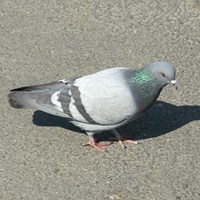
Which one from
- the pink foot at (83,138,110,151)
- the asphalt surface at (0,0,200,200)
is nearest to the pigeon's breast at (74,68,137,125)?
the pink foot at (83,138,110,151)

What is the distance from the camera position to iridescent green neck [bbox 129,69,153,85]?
539 cm

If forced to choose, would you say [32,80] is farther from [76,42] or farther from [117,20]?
[117,20]

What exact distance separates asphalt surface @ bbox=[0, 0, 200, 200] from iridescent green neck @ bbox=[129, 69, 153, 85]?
69 cm

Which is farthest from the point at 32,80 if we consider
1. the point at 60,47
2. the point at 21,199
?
the point at 21,199

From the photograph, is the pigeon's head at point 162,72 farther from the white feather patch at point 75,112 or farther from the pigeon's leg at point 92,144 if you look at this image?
the pigeon's leg at point 92,144

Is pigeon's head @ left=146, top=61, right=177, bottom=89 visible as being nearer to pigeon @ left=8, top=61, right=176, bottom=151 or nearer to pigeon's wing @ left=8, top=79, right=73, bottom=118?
pigeon @ left=8, top=61, right=176, bottom=151

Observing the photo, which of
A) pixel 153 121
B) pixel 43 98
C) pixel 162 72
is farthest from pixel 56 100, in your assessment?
pixel 153 121

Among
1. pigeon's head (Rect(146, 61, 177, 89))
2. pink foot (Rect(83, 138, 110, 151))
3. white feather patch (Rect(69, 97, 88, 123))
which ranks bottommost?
pink foot (Rect(83, 138, 110, 151))

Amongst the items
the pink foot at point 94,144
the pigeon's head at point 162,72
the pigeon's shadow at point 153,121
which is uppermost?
the pigeon's head at point 162,72

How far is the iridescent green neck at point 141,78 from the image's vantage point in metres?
5.39

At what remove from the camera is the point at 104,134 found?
5984 millimetres

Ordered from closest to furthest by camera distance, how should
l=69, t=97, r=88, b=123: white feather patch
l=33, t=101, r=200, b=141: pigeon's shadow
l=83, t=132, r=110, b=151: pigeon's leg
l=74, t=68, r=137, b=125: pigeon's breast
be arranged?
l=74, t=68, r=137, b=125: pigeon's breast → l=69, t=97, r=88, b=123: white feather patch → l=83, t=132, r=110, b=151: pigeon's leg → l=33, t=101, r=200, b=141: pigeon's shadow

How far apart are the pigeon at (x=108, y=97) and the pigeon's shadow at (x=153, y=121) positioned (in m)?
0.38

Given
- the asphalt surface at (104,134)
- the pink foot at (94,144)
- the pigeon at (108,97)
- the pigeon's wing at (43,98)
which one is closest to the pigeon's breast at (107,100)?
the pigeon at (108,97)
